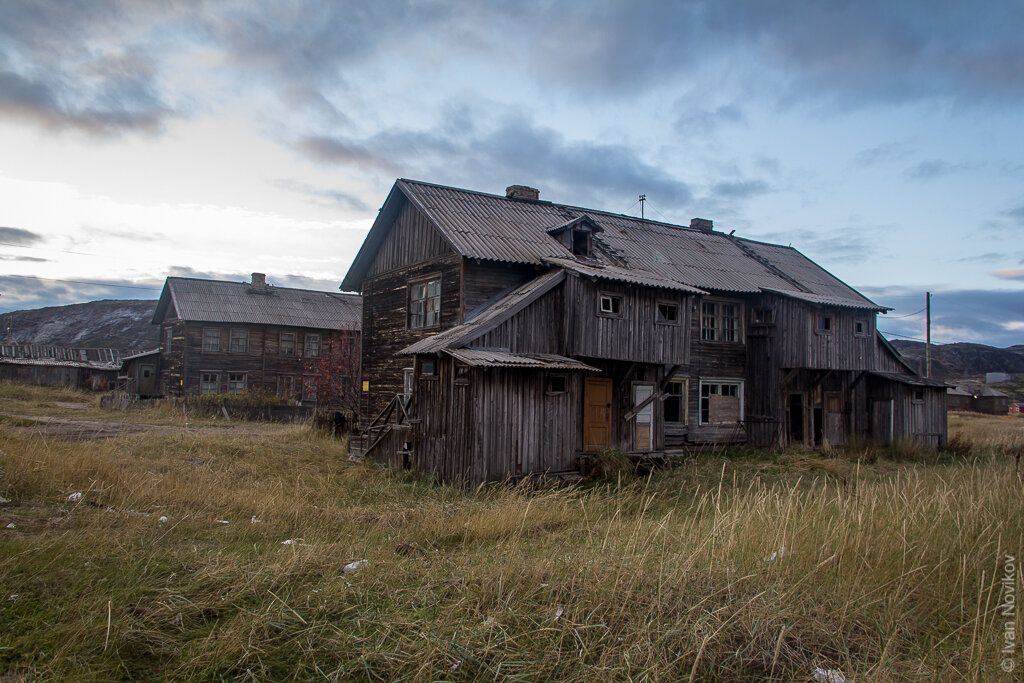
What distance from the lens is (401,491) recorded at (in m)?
12.9

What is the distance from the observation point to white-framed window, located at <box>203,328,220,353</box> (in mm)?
35250

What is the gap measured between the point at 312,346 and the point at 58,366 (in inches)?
702

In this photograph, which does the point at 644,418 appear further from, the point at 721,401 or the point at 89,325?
the point at 89,325

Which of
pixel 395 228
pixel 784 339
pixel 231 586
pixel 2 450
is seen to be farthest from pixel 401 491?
pixel 784 339

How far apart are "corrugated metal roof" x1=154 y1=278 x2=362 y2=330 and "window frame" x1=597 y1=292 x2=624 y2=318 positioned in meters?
24.7

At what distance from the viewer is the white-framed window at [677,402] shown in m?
21.2

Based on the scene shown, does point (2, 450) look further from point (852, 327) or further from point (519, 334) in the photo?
point (852, 327)

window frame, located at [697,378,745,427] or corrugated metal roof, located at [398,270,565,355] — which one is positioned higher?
corrugated metal roof, located at [398,270,565,355]

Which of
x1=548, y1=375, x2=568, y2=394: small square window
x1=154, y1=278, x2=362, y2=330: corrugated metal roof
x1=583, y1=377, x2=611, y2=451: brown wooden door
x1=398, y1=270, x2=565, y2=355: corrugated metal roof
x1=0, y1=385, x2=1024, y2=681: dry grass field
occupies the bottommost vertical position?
x1=0, y1=385, x2=1024, y2=681: dry grass field

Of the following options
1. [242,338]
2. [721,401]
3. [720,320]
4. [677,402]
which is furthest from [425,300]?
[242,338]

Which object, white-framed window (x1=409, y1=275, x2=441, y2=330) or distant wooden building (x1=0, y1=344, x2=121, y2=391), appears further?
distant wooden building (x1=0, y1=344, x2=121, y2=391)

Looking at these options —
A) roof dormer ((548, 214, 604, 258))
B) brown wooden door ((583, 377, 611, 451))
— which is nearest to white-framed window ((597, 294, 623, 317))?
brown wooden door ((583, 377, 611, 451))

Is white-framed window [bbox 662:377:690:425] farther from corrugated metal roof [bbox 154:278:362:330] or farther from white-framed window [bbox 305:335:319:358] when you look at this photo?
white-framed window [bbox 305:335:319:358]

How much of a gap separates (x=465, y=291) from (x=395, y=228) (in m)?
4.92
